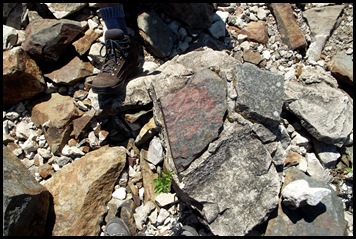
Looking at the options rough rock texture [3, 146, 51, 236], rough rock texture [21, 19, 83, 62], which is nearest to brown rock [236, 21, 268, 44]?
rough rock texture [21, 19, 83, 62]

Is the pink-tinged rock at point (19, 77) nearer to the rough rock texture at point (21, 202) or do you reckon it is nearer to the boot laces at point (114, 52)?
the rough rock texture at point (21, 202)

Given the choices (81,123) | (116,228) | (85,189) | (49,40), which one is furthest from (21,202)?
(49,40)

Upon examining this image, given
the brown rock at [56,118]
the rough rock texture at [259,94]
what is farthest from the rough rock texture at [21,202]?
the rough rock texture at [259,94]

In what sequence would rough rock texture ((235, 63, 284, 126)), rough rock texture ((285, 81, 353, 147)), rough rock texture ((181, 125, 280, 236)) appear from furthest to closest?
rough rock texture ((285, 81, 353, 147)), rough rock texture ((235, 63, 284, 126)), rough rock texture ((181, 125, 280, 236))

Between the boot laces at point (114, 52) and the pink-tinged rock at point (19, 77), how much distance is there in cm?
100

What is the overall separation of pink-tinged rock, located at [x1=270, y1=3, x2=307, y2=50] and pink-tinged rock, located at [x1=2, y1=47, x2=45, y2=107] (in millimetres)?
2909

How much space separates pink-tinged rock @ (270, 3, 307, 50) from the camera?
3.65m

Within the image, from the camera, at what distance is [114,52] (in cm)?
319

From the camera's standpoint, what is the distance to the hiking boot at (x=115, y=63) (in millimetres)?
3121

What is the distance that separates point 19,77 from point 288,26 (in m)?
3.17

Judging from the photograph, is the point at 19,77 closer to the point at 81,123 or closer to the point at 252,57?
the point at 81,123

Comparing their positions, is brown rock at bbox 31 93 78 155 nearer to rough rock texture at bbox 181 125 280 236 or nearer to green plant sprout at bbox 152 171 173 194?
green plant sprout at bbox 152 171 173 194

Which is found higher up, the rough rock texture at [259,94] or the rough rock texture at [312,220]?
the rough rock texture at [259,94]

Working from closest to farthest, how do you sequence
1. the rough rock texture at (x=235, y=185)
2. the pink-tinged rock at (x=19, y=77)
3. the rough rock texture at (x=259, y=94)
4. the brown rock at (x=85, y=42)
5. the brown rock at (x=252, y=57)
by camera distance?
the rough rock texture at (x=235, y=185), the rough rock texture at (x=259, y=94), the pink-tinged rock at (x=19, y=77), the brown rock at (x=252, y=57), the brown rock at (x=85, y=42)
